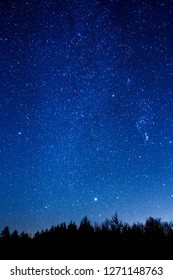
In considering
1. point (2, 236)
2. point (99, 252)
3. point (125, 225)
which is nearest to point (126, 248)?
point (99, 252)

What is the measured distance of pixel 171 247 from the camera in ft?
57.7

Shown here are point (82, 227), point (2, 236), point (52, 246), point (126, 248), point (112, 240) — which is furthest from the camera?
point (2, 236)

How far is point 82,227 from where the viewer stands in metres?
33.2

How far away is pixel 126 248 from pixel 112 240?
4020 millimetres
